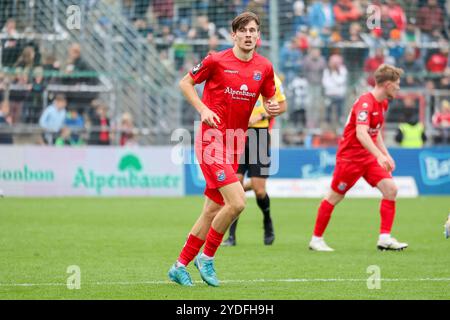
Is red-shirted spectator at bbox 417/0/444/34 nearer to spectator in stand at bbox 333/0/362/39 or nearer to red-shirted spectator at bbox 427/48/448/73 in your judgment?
red-shirted spectator at bbox 427/48/448/73

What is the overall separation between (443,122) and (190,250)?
16905mm

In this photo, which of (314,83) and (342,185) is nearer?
(342,185)

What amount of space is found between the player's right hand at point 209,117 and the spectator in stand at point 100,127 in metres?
14.2

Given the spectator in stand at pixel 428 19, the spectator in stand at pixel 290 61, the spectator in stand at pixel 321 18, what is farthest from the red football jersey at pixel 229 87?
the spectator in stand at pixel 428 19

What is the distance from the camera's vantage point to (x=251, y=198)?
21859 mm

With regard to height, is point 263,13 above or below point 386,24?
above

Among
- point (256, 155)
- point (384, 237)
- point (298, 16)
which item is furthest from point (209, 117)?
point (298, 16)

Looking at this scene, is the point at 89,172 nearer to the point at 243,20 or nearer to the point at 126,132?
the point at 126,132

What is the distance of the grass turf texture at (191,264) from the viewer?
8.10 metres

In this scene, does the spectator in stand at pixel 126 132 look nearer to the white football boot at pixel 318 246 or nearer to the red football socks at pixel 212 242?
the white football boot at pixel 318 246

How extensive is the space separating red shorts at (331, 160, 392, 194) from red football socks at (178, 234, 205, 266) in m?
3.86

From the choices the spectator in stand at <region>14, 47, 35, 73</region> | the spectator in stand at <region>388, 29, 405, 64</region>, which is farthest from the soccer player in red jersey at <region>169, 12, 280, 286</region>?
the spectator in stand at <region>388, 29, 405, 64</region>

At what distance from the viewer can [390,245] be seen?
11.8 meters
